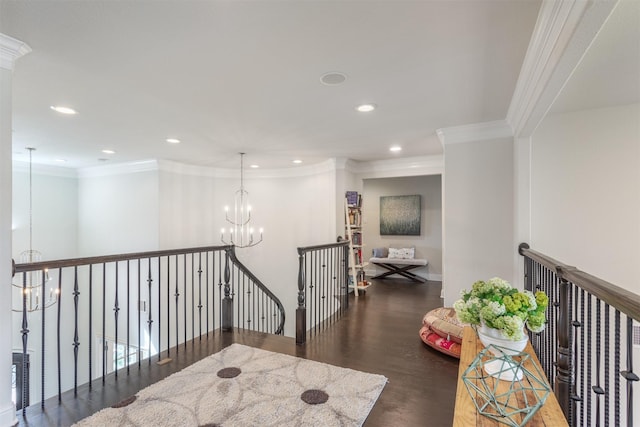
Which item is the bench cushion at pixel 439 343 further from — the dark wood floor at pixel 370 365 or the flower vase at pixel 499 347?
the flower vase at pixel 499 347

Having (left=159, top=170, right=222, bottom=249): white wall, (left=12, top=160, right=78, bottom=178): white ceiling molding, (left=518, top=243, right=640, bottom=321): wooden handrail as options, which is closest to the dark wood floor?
(left=518, top=243, right=640, bottom=321): wooden handrail

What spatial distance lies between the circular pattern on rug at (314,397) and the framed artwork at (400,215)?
508 centimetres

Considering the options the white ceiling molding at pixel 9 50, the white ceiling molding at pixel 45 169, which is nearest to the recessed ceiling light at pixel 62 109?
the white ceiling molding at pixel 9 50

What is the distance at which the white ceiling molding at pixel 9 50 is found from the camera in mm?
1785

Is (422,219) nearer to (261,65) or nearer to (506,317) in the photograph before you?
(261,65)

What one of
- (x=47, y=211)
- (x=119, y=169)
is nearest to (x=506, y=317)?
(x=119, y=169)

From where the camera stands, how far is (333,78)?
235cm

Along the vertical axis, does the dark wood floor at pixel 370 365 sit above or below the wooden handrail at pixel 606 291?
below

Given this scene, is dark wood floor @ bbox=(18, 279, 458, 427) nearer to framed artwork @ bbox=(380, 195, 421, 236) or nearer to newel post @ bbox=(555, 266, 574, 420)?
newel post @ bbox=(555, 266, 574, 420)

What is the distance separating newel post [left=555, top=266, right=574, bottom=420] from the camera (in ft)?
5.55

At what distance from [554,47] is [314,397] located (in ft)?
8.66

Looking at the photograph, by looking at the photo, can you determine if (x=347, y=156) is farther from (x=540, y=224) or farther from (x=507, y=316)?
(x=507, y=316)

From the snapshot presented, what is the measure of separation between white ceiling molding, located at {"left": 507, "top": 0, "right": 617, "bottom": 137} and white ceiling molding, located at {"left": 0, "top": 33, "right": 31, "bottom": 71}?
2.98 metres

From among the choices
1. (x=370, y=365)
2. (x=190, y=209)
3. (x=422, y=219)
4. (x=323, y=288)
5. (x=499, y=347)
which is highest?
(x=190, y=209)
